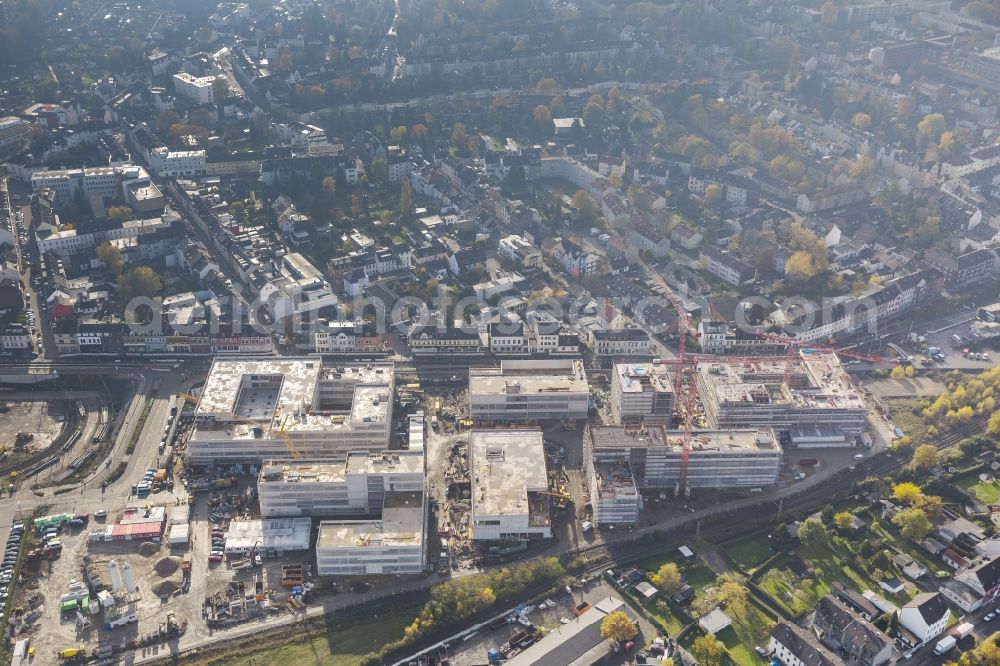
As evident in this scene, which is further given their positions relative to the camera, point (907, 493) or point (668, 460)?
point (668, 460)

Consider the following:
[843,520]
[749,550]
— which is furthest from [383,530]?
[843,520]

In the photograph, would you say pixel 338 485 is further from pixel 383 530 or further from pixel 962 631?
pixel 962 631

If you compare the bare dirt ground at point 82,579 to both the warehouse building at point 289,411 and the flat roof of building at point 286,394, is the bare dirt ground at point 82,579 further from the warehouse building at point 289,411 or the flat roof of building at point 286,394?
the flat roof of building at point 286,394

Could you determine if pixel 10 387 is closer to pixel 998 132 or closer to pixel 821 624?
pixel 821 624

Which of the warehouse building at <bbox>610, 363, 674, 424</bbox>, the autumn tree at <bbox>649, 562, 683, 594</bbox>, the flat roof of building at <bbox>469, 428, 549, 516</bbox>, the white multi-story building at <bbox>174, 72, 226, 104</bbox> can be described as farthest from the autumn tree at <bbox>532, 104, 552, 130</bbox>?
the autumn tree at <bbox>649, 562, 683, 594</bbox>

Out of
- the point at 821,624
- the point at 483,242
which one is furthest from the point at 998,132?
the point at 821,624

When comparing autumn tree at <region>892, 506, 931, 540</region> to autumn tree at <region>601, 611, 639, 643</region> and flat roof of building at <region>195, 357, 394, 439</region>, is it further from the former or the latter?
flat roof of building at <region>195, 357, 394, 439</region>
